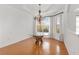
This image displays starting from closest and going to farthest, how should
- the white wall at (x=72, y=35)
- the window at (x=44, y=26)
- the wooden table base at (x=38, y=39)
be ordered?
the white wall at (x=72, y=35) < the window at (x=44, y=26) < the wooden table base at (x=38, y=39)

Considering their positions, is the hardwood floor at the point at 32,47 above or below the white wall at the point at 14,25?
below

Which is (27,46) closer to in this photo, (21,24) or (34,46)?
(34,46)

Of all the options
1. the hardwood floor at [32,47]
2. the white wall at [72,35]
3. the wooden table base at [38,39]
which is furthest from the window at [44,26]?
the white wall at [72,35]

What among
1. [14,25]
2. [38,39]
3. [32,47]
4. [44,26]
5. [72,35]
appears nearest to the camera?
[72,35]

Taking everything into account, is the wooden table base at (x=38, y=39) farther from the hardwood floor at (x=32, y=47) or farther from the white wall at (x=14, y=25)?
the white wall at (x=14, y=25)

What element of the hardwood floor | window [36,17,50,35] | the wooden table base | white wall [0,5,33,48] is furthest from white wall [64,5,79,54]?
white wall [0,5,33,48]

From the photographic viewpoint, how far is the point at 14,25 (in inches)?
152

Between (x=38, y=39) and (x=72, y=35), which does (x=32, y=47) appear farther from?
(x=72, y=35)

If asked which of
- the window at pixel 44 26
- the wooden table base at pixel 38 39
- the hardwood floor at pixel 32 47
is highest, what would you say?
the window at pixel 44 26

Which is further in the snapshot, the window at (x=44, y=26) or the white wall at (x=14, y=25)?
the white wall at (x=14, y=25)

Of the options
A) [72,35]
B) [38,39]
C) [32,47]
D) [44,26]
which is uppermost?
[44,26]

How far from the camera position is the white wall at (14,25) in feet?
9.70

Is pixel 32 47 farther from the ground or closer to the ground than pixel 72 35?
closer to the ground

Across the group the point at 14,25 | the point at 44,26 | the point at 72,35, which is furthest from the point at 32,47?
the point at 72,35
